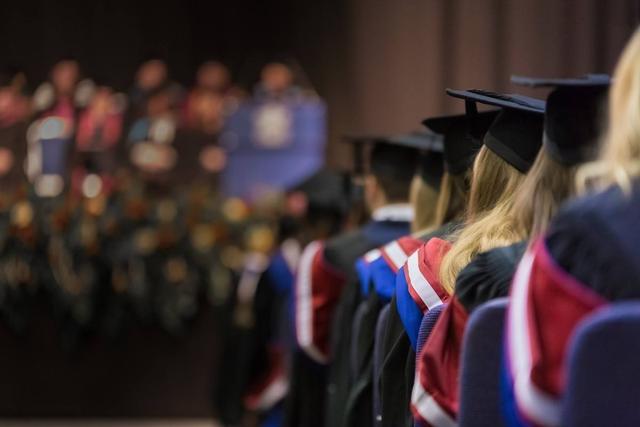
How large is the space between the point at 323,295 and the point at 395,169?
822mm

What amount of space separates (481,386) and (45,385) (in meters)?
7.40

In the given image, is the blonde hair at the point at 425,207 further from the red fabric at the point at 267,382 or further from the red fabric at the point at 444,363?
the red fabric at the point at 267,382

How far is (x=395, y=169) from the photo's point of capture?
4.27m

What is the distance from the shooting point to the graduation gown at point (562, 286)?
1648 mm

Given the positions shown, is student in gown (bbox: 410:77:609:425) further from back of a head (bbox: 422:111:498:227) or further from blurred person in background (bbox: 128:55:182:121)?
blurred person in background (bbox: 128:55:182:121)

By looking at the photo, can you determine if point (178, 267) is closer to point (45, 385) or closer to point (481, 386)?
point (45, 385)

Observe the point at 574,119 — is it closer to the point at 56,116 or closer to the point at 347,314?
the point at 347,314

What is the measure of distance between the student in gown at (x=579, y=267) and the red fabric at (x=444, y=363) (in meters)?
0.49

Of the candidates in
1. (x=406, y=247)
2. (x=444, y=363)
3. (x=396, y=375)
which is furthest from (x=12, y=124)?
(x=444, y=363)

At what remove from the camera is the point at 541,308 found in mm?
1782

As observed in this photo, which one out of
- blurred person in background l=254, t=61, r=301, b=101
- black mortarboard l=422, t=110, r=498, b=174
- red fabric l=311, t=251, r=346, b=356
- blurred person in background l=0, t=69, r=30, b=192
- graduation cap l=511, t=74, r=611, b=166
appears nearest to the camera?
graduation cap l=511, t=74, r=611, b=166

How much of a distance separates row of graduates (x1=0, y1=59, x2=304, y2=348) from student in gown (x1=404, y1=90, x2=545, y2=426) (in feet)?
19.1

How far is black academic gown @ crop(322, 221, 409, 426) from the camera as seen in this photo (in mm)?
4152

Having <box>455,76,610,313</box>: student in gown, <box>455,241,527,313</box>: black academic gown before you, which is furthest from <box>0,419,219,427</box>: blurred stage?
<box>455,76,610,313</box>: student in gown
